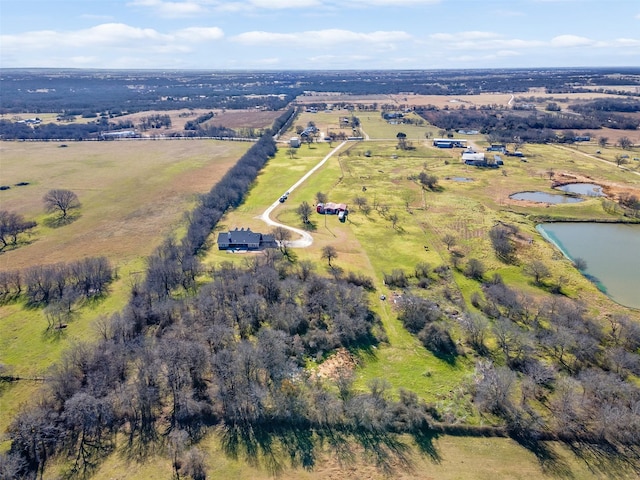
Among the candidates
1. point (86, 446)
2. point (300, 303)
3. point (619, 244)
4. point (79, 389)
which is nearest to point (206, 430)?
point (86, 446)

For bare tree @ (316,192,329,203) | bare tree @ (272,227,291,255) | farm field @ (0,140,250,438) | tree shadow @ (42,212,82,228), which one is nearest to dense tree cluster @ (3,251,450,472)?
farm field @ (0,140,250,438)

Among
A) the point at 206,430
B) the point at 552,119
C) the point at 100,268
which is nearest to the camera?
the point at 206,430

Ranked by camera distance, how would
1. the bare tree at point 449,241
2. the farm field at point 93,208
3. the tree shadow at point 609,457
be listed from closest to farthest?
the tree shadow at point 609,457, the farm field at point 93,208, the bare tree at point 449,241

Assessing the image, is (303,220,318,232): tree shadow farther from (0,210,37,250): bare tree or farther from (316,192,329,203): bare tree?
(0,210,37,250): bare tree

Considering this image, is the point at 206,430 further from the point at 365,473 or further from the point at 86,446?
the point at 365,473

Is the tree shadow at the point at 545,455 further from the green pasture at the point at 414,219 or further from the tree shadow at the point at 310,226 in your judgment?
the tree shadow at the point at 310,226

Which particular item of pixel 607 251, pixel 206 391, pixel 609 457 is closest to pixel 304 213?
pixel 206 391

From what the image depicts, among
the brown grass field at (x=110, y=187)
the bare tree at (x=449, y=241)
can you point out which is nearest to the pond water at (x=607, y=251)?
the bare tree at (x=449, y=241)
